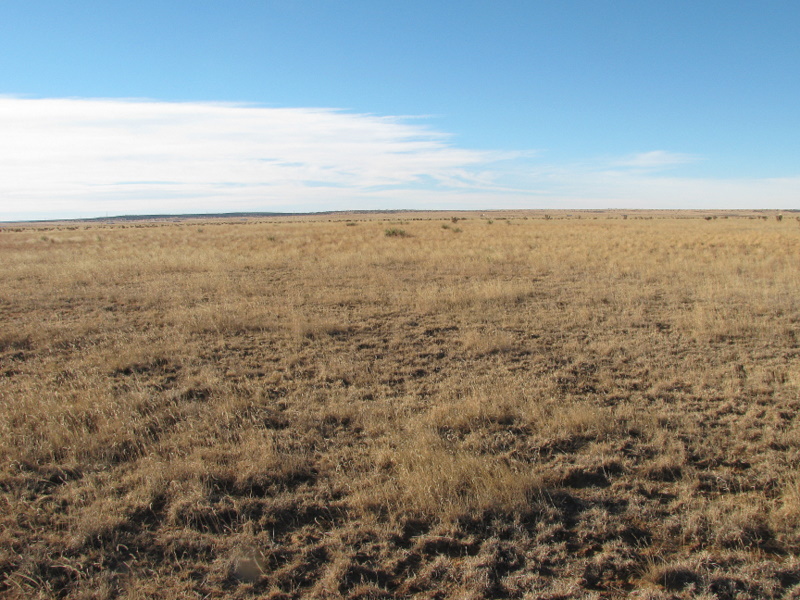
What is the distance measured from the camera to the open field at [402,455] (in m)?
2.99

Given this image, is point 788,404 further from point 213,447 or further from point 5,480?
point 5,480

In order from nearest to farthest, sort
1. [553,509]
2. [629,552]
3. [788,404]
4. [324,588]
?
[324,588]
[629,552]
[553,509]
[788,404]

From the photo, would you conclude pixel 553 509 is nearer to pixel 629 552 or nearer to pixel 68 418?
pixel 629 552

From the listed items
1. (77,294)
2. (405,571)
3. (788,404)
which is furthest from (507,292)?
(77,294)

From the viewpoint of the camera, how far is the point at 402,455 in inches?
164

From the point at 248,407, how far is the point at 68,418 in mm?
1755

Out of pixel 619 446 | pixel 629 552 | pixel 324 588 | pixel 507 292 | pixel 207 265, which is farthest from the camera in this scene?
pixel 207 265

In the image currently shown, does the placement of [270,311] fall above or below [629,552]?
above

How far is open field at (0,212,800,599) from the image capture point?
2.99 m

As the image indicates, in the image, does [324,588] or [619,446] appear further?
[619,446]

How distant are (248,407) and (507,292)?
7.69 meters

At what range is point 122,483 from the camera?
3863 millimetres

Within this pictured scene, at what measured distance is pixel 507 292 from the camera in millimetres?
11641

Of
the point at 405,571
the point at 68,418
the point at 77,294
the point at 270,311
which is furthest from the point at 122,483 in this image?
the point at 77,294
